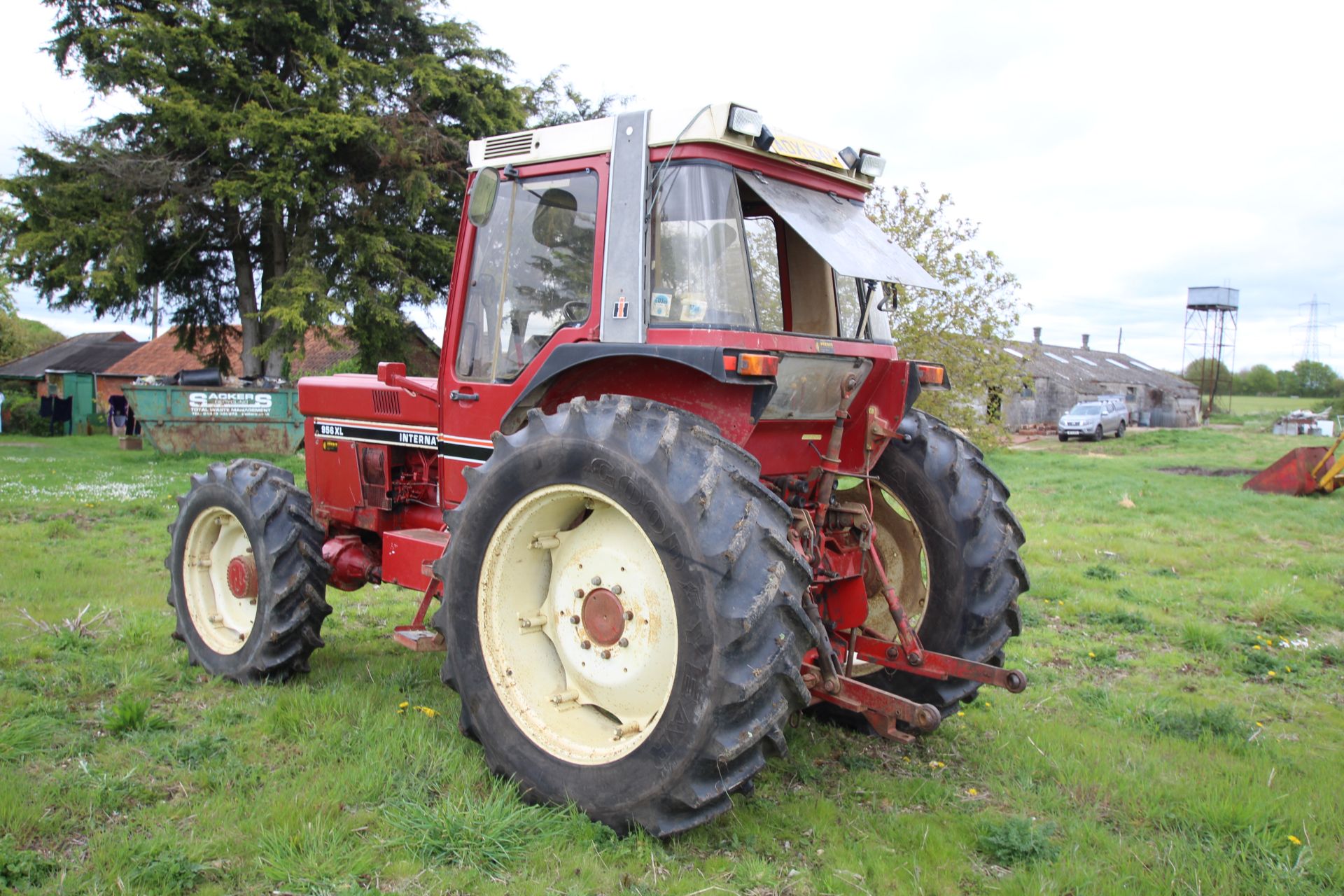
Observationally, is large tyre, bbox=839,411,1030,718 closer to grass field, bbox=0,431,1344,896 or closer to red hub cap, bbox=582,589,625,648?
grass field, bbox=0,431,1344,896

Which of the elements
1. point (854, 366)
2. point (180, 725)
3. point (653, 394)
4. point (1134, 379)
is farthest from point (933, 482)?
point (1134, 379)

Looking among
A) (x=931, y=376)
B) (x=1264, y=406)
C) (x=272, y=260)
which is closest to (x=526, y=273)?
(x=931, y=376)

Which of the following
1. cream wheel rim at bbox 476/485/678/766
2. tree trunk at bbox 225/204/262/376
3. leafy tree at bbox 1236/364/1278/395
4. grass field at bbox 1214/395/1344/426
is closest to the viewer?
cream wheel rim at bbox 476/485/678/766

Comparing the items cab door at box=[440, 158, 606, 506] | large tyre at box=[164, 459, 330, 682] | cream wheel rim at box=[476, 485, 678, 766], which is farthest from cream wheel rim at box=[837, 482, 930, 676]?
large tyre at box=[164, 459, 330, 682]

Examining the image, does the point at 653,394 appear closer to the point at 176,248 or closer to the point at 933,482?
the point at 933,482

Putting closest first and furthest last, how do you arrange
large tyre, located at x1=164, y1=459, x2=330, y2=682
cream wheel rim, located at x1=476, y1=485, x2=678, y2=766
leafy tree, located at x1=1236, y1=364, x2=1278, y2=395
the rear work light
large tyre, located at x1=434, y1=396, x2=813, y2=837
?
1. large tyre, located at x1=434, y1=396, x2=813, y2=837
2. the rear work light
3. cream wheel rim, located at x1=476, y1=485, x2=678, y2=766
4. large tyre, located at x1=164, y1=459, x2=330, y2=682
5. leafy tree, located at x1=1236, y1=364, x2=1278, y2=395

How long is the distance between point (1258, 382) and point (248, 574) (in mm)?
105422

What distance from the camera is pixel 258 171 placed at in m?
20.7

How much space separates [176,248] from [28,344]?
3813 cm

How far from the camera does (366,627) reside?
6562 millimetres

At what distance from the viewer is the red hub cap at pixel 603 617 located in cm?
358

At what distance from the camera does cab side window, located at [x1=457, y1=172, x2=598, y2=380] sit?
161 inches

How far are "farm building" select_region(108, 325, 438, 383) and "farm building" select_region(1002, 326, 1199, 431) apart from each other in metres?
22.9

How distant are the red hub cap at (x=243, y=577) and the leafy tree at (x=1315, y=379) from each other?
93365 mm
